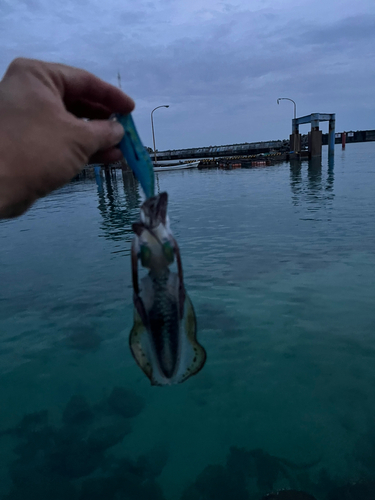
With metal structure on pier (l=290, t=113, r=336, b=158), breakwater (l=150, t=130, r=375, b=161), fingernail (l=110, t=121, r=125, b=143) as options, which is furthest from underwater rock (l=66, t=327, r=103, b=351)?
breakwater (l=150, t=130, r=375, b=161)

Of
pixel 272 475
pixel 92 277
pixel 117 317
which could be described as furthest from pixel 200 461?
pixel 92 277

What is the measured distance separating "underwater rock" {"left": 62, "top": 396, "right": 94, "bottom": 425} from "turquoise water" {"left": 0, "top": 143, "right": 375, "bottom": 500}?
17mm

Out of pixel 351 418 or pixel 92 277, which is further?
pixel 92 277

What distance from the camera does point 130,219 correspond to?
57.0 feet

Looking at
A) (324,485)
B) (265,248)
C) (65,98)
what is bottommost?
(324,485)

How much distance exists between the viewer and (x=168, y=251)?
181 centimetres

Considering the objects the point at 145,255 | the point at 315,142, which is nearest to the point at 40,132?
the point at 145,255

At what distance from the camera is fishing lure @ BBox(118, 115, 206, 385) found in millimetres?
1854

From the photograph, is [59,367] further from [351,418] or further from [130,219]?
[130,219]

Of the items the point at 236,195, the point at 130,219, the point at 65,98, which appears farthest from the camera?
the point at 236,195

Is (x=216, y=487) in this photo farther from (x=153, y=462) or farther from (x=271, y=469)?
(x=153, y=462)

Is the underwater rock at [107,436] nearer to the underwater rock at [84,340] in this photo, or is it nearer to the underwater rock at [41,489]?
the underwater rock at [41,489]

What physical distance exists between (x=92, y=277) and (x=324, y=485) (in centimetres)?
725

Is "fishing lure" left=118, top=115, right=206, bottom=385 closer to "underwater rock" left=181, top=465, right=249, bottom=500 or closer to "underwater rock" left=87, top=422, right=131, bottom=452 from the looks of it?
"underwater rock" left=181, top=465, right=249, bottom=500
